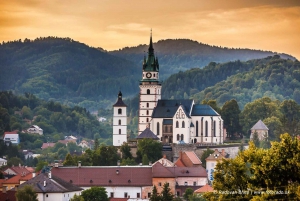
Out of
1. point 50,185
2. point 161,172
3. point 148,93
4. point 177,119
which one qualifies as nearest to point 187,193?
point 161,172

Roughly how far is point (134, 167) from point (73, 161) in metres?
10.8

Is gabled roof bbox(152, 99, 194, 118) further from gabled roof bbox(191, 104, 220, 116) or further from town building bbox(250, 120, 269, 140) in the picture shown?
town building bbox(250, 120, 269, 140)

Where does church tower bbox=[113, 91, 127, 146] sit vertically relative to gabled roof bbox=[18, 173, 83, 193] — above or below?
above

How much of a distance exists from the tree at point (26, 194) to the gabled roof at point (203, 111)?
4084 cm

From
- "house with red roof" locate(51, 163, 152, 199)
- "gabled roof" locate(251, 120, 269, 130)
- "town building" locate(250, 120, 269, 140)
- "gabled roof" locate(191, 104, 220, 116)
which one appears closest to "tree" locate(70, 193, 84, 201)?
"house with red roof" locate(51, 163, 152, 199)

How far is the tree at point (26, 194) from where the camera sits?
8062cm

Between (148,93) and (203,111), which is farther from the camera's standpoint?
(148,93)

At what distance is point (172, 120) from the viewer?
392ft

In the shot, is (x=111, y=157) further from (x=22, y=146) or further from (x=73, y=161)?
(x=22, y=146)

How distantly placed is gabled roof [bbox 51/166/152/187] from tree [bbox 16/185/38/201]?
535 inches

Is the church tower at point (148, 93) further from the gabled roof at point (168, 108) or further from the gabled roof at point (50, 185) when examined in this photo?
the gabled roof at point (50, 185)

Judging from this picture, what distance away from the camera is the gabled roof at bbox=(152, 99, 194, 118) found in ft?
394

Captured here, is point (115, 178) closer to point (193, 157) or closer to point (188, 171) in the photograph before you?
point (188, 171)

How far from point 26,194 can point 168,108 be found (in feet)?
136
